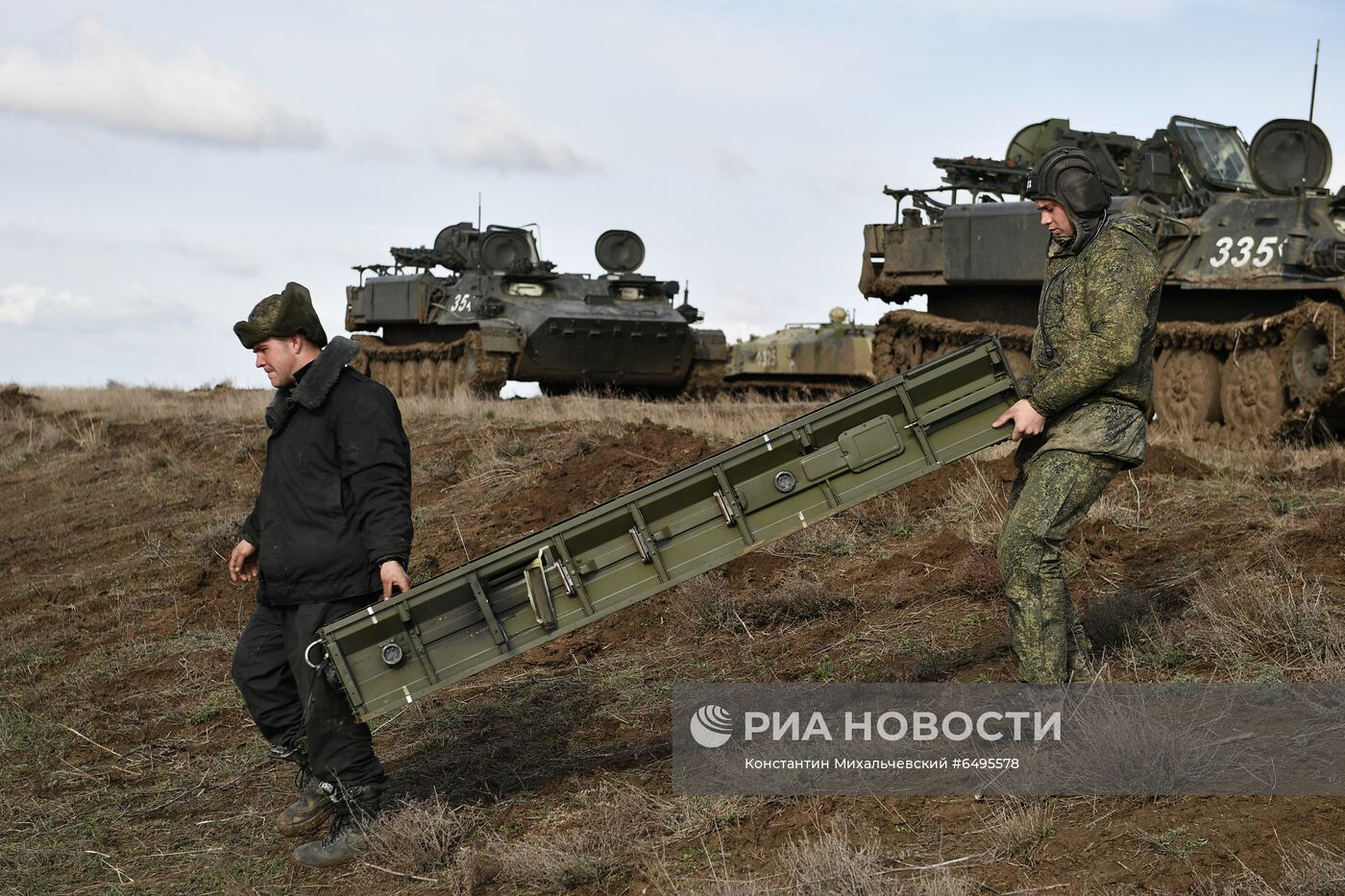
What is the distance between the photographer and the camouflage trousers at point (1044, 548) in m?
5.31

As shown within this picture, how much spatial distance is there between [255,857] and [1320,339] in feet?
39.2

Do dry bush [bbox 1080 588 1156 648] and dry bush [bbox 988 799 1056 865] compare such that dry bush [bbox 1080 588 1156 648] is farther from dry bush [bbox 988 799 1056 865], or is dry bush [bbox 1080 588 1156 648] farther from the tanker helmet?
the tanker helmet

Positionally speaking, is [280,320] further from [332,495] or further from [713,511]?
[713,511]

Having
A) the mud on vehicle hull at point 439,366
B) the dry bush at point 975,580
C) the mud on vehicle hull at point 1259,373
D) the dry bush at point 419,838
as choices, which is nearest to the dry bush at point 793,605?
the dry bush at point 975,580

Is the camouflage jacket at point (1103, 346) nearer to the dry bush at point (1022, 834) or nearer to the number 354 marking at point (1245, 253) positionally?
the dry bush at point (1022, 834)

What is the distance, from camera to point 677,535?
222 inches

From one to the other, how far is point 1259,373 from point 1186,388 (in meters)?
1.20

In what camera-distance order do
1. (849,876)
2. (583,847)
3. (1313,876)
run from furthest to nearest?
(583,847)
(849,876)
(1313,876)

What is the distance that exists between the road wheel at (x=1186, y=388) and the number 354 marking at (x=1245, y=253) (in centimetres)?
110

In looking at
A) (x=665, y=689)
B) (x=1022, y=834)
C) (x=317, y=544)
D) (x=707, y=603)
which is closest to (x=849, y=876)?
(x=1022, y=834)

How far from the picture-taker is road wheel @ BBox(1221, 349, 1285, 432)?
48.3 feet

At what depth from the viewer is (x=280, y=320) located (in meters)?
5.42

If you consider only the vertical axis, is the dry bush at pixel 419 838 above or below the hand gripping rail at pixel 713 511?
below

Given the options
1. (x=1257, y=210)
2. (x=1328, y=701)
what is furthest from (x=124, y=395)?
(x=1328, y=701)
